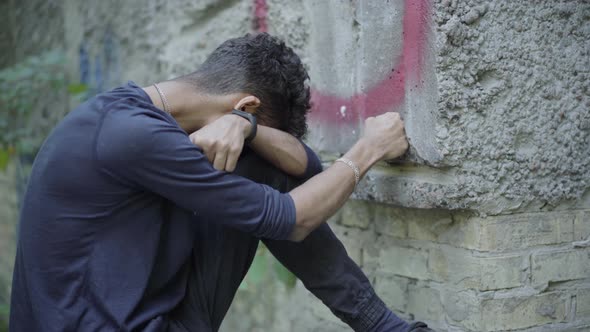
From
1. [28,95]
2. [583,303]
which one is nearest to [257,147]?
[583,303]

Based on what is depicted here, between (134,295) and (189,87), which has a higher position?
(189,87)

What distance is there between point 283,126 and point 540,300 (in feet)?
3.30

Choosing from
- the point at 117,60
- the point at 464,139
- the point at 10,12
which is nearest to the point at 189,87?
the point at 464,139

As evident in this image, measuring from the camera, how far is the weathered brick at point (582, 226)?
245 cm

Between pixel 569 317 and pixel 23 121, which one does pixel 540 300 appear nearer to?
pixel 569 317

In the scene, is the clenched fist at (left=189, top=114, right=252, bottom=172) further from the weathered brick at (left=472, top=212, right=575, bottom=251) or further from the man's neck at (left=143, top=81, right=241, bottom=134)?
the weathered brick at (left=472, top=212, right=575, bottom=251)

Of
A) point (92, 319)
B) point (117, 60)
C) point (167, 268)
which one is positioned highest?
point (117, 60)

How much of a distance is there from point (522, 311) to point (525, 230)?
0.26 m

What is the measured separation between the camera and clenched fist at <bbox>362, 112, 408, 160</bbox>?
92.2 inches

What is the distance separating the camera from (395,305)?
2670mm

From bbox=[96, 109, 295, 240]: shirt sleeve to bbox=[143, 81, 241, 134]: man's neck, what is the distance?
20 centimetres

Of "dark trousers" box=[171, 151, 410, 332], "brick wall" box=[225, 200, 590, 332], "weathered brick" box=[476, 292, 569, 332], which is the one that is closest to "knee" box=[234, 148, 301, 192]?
"dark trousers" box=[171, 151, 410, 332]

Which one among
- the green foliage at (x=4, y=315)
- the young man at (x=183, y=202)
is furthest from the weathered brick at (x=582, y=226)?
the green foliage at (x=4, y=315)

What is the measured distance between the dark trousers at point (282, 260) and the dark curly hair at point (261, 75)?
183mm
